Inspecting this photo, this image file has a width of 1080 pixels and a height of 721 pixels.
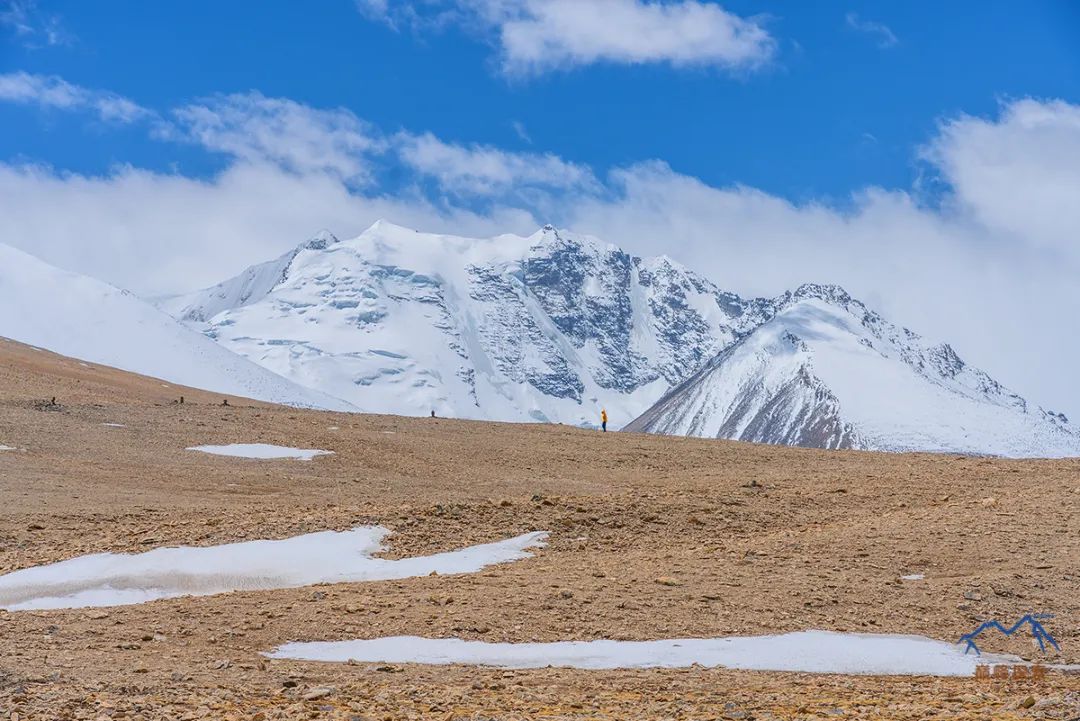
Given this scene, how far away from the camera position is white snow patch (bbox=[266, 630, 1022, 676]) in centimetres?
1420

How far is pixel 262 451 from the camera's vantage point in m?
36.4

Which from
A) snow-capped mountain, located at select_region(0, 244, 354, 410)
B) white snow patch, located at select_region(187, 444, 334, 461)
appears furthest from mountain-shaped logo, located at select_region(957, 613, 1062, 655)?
snow-capped mountain, located at select_region(0, 244, 354, 410)

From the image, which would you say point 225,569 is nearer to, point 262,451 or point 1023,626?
point 1023,626

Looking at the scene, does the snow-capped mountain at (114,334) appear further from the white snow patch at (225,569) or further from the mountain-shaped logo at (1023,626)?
the mountain-shaped logo at (1023,626)

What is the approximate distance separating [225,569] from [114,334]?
500 ft

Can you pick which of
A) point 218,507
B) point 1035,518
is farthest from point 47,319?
point 1035,518

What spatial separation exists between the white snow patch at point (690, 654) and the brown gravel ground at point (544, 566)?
1.38ft

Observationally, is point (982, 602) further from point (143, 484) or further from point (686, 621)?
point (143, 484)

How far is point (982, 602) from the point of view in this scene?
666 inches

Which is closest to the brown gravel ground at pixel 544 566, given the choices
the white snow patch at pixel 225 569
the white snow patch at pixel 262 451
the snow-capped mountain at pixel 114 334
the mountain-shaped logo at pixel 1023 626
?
the mountain-shaped logo at pixel 1023 626

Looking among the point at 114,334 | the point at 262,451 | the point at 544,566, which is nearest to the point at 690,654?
the point at 544,566

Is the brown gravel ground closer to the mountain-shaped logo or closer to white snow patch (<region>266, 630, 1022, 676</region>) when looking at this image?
the mountain-shaped logo

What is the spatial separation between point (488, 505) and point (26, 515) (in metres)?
9.18

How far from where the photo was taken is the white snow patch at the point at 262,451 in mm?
35656
